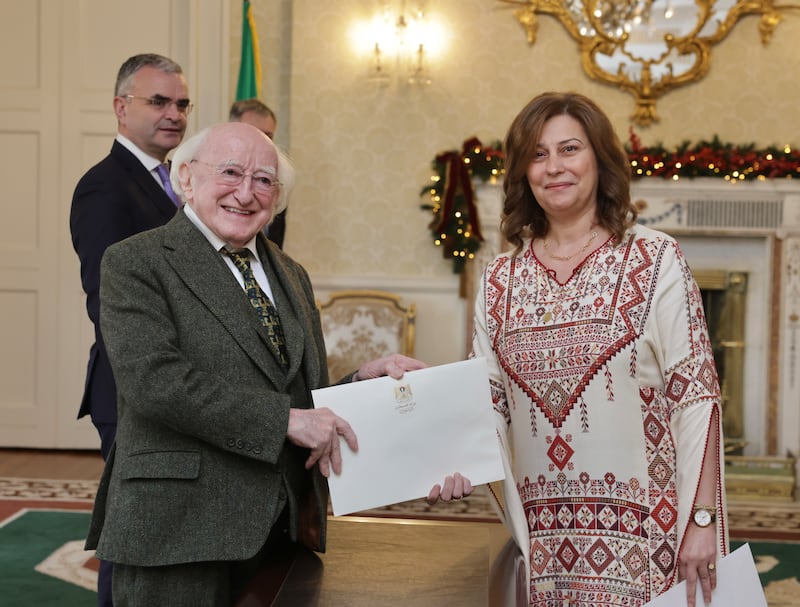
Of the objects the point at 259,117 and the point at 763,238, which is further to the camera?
the point at 763,238

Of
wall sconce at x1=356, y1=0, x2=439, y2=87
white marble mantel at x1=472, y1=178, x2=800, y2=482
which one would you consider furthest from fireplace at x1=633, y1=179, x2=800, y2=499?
wall sconce at x1=356, y1=0, x2=439, y2=87

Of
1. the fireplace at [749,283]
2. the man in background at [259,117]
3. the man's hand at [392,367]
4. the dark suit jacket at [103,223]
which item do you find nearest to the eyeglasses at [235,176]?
the man's hand at [392,367]

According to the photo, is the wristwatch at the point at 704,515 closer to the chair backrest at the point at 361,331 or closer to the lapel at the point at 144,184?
the lapel at the point at 144,184

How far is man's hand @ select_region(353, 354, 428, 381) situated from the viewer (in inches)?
81.8

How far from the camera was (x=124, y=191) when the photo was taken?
3.00m

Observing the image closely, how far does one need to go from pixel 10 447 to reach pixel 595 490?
566 centimetres

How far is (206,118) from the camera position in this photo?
22.5 feet

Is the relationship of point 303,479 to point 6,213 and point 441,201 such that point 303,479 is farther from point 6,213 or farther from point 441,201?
point 6,213

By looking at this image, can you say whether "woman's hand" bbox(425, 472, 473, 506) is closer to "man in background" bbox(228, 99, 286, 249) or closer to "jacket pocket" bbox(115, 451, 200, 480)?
"jacket pocket" bbox(115, 451, 200, 480)

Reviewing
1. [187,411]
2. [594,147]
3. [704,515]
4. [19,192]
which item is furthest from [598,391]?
[19,192]

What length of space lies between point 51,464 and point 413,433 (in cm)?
498

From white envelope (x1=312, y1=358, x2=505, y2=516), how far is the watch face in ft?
1.38

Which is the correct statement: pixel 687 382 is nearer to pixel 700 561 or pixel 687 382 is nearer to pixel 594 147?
pixel 700 561

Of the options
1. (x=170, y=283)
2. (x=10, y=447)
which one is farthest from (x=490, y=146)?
(x=170, y=283)
